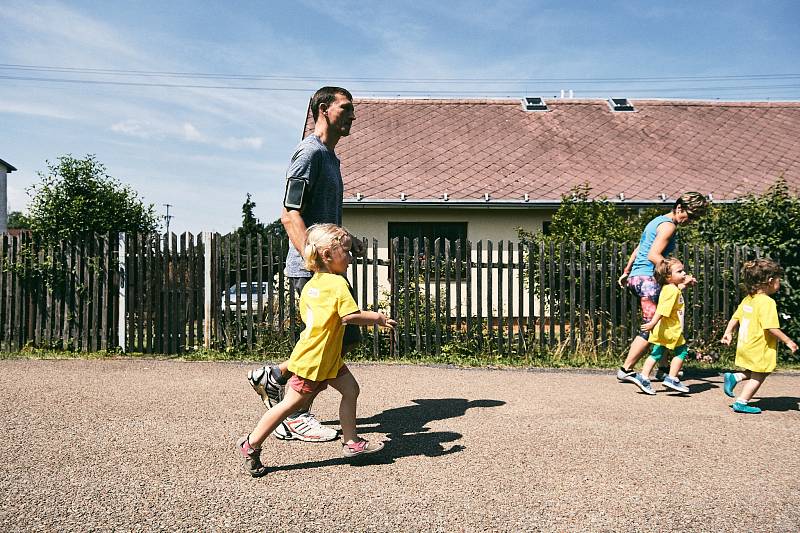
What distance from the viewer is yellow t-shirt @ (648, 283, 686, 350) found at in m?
5.81

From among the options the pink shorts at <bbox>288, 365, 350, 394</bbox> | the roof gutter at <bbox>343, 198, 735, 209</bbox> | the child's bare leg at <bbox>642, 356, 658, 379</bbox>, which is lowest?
the child's bare leg at <bbox>642, 356, 658, 379</bbox>

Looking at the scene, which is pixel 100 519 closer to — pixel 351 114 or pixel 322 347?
pixel 322 347

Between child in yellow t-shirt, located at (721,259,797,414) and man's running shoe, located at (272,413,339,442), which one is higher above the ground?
child in yellow t-shirt, located at (721,259,797,414)

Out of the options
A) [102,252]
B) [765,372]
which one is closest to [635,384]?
[765,372]

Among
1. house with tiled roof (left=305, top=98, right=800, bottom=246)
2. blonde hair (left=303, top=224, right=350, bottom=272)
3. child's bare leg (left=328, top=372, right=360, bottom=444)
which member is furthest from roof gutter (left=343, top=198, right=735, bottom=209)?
child's bare leg (left=328, top=372, right=360, bottom=444)

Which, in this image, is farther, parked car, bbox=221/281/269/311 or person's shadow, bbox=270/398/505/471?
parked car, bbox=221/281/269/311

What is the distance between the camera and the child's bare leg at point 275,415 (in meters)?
3.46

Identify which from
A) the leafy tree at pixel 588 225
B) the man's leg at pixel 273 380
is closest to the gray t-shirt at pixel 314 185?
the man's leg at pixel 273 380

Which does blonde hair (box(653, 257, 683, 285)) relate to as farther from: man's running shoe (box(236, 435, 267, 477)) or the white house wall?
the white house wall

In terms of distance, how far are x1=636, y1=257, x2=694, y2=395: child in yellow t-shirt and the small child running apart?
3174mm

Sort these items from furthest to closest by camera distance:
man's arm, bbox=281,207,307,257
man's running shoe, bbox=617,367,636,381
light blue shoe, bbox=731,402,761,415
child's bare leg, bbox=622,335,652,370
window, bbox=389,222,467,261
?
window, bbox=389,222,467,261
man's running shoe, bbox=617,367,636,381
child's bare leg, bbox=622,335,652,370
light blue shoe, bbox=731,402,761,415
man's arm, bbox=281,207,307,257

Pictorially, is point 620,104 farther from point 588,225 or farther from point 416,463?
point 416,463

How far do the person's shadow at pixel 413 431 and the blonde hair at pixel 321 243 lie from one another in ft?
3.64

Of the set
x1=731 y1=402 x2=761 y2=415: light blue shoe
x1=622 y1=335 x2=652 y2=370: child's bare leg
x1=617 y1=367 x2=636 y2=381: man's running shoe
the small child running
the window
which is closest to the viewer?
the small child running
